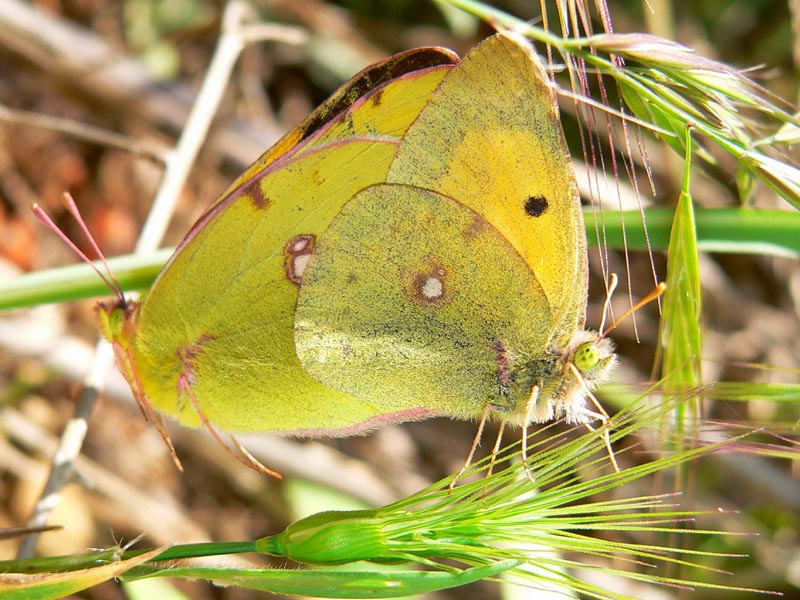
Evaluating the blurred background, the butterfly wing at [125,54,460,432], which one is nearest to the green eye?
the butterfly wing at [125,54,460,432]

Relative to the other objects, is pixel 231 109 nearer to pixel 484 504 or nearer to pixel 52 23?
pixel 52 23

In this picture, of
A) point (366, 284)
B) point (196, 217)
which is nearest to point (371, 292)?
point (366, 284)

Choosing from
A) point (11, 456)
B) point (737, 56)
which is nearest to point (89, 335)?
point (11, 456)

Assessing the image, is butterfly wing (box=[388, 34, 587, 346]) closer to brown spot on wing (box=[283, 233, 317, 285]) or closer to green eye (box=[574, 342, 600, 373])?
green eye (box=[574, 342, 600, 373])

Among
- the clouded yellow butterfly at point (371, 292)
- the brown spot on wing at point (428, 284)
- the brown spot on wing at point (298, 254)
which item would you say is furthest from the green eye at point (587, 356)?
the brown spot on wing at point (298, 254)

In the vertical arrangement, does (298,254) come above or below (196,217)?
below

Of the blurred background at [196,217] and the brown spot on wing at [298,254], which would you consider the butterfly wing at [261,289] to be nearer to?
the brown spot on wing at [298,254]

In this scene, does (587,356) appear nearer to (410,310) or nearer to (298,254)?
(410,310)
